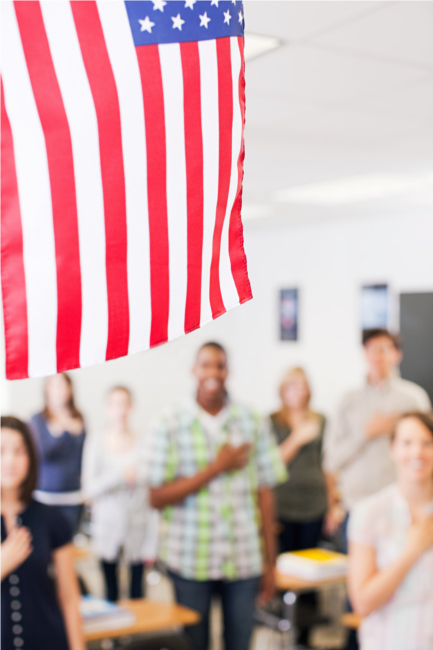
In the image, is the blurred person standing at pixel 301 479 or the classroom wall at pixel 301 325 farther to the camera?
the classroom wall at pixel 301 325

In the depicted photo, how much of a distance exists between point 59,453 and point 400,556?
3276mm

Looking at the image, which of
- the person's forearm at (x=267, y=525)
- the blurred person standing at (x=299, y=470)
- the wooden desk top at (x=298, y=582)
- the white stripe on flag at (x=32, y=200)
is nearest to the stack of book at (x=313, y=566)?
the wooden desk top at (x=298, y=582)

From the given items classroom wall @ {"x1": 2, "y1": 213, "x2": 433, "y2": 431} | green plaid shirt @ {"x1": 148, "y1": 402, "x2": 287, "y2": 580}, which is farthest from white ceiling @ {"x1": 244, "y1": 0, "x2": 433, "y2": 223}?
classroom wall @ {"x1": 2, "y1": 213, "x2": 433, "y2": 431}

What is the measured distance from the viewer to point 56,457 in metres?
5.49

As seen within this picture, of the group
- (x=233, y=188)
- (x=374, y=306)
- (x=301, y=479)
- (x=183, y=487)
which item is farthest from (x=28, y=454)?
(x=374, y=306)

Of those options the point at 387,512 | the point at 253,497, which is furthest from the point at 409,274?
the point at 387,512

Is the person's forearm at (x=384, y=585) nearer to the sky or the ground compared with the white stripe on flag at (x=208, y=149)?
nearer to the ground

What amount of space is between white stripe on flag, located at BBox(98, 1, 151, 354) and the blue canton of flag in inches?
1.2

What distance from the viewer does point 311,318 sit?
859 cm

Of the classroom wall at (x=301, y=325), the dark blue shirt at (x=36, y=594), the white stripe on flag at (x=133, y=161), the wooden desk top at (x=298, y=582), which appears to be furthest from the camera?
the classroom wall at (x=301, y=325)

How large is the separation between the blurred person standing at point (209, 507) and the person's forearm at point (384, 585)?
89cm

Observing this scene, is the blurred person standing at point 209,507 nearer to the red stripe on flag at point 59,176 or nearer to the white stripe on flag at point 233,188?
the white stripe on flag at point 233,188

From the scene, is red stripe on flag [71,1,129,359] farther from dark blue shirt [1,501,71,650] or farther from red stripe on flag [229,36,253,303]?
dark blue shirt [1,501,71,650]

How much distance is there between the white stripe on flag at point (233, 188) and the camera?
1769 mm
